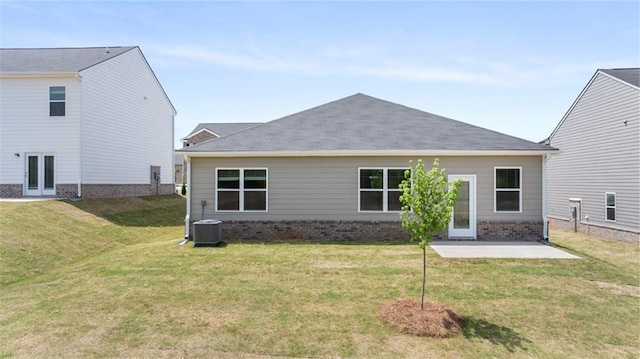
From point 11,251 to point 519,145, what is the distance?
15834 millimetres

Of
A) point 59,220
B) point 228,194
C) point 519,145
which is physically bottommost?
point 59,220

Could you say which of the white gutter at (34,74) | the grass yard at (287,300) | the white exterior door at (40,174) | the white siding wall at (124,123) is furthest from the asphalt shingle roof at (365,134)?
the white exterior door at (40,174)

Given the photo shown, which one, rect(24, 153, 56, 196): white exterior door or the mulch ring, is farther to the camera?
rect(24, 153, 56, 196): white exterior door

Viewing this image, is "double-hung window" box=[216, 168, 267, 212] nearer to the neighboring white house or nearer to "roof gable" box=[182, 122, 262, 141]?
the neighboring white house

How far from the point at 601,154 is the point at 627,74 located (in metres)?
3.61

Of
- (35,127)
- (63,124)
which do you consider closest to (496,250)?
(63,124)

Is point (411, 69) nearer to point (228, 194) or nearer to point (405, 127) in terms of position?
point (405, 127)

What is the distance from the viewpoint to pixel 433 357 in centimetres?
487

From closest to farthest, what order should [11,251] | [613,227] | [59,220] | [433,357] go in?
[433,357] → [11,251] → [59,220] → [613,227]

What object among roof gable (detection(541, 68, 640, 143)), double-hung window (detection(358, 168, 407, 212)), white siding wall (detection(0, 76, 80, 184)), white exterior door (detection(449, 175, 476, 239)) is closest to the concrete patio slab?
white exterior door (detection(449, 175, 476, 239))

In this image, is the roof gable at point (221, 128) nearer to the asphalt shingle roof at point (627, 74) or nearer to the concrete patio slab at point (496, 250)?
the concrete patio slab at point (496, 250)

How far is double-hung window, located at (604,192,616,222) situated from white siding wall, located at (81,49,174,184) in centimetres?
2423

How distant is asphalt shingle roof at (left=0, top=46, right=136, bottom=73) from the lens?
1828cm

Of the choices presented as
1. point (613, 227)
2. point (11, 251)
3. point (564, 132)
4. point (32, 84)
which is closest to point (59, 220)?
point (11, 251)
